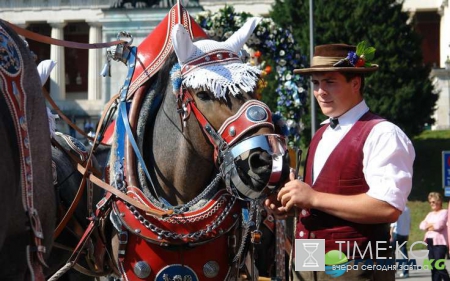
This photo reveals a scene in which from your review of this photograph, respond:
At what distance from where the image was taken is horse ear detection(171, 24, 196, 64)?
592 cm

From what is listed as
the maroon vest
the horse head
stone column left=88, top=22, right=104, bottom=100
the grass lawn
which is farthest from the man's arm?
stone column left=88, top=22, right=104, bottom=100

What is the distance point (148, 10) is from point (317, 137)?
63.2ft

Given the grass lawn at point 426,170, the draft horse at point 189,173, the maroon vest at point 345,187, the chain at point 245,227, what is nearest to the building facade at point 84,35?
the grass lawn at point 426,170

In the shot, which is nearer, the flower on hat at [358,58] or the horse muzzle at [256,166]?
the flower on hat at [358,58]

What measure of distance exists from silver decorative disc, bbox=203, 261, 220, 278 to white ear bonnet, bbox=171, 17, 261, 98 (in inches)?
38.4

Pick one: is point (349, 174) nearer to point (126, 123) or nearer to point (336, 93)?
point (336, 93)

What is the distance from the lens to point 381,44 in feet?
128

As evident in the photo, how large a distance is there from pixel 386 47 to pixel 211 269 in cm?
3380

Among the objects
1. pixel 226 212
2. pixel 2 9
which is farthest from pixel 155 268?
pixel 2 9

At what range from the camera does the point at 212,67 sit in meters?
5.99

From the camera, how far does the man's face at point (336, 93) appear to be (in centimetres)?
490

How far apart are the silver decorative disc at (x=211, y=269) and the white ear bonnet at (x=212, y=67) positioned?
97 centimetres

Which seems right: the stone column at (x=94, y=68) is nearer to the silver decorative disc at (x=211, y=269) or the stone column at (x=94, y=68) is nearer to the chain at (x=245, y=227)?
the chain at (x=245, y=227)

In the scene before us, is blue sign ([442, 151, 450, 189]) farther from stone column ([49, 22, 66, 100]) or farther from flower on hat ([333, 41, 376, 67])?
stone column ([49, 22, 66, 100])
